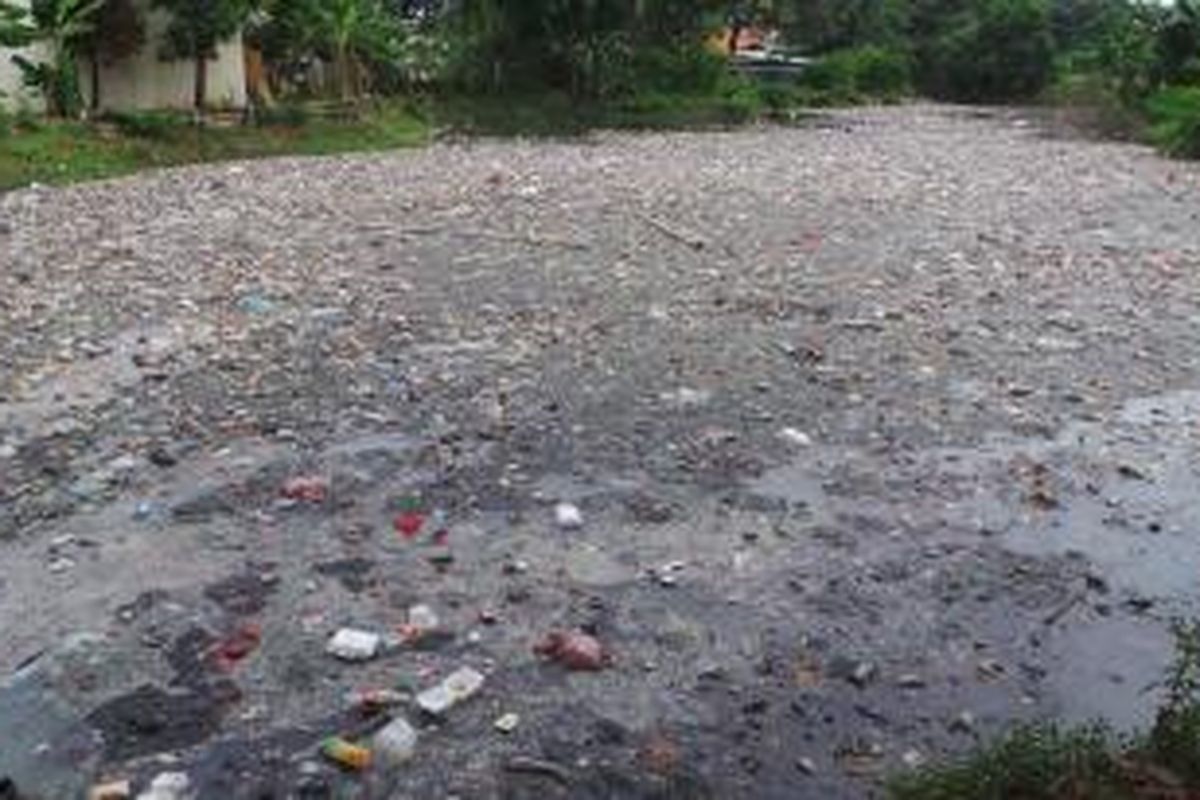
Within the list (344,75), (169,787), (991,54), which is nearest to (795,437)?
(169,787)

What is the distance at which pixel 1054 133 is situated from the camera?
101 feet

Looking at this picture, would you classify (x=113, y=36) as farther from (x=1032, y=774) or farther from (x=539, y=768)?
(x=1032, y=774)

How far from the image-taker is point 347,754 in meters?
5.14

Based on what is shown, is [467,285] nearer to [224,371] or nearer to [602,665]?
[224,371]

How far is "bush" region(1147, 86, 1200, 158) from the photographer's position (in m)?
24.7

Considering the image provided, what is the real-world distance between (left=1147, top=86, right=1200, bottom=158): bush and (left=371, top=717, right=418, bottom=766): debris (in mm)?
21780

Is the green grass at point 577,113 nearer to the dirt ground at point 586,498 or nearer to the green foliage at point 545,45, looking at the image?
the green foliage at point 545,45

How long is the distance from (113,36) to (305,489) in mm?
17092

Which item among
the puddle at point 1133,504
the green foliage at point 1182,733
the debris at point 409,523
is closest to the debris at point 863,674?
the puddle at point 1133,504

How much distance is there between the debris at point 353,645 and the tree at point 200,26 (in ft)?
58.0

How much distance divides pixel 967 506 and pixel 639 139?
64.5 feet

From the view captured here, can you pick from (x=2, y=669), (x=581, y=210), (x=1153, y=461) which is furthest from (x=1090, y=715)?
(x=581, y=210)

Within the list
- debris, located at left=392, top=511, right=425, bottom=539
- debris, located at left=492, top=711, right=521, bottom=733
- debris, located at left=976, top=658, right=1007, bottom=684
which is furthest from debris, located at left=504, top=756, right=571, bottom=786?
debris, located at left=392, top=511, right=425, bottom=539

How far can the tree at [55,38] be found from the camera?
21.1 meters
